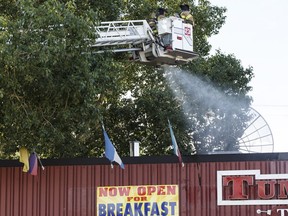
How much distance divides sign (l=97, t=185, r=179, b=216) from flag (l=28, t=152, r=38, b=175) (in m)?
2.01

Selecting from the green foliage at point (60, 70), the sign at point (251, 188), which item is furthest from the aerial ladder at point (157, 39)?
the sign at point (251, 188)

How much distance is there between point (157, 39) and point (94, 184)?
5.50 m

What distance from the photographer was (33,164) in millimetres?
21344

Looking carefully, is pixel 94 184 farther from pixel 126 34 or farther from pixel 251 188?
pixel 126 34

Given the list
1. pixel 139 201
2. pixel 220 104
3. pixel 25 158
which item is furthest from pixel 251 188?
pixel 220 104

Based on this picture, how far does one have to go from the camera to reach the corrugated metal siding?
20.5m

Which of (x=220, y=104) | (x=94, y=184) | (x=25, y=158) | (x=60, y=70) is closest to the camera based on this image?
(x=60, y=70)

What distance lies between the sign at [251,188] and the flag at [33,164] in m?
5.28

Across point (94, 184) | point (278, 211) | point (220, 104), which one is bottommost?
point (278, 211)

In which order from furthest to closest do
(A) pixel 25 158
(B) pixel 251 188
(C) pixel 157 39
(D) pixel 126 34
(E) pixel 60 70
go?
(C) pixel 157 39
(D) pixel 126 34
(A) pixel 25 158
(E) pixel 60 70
(B) pixel 251 188

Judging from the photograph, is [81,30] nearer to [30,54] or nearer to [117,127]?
[30,54]

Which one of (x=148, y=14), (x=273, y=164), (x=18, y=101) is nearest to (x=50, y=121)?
(x=18, y=101)

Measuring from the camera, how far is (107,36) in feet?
76.6

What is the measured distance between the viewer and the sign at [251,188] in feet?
65.8
